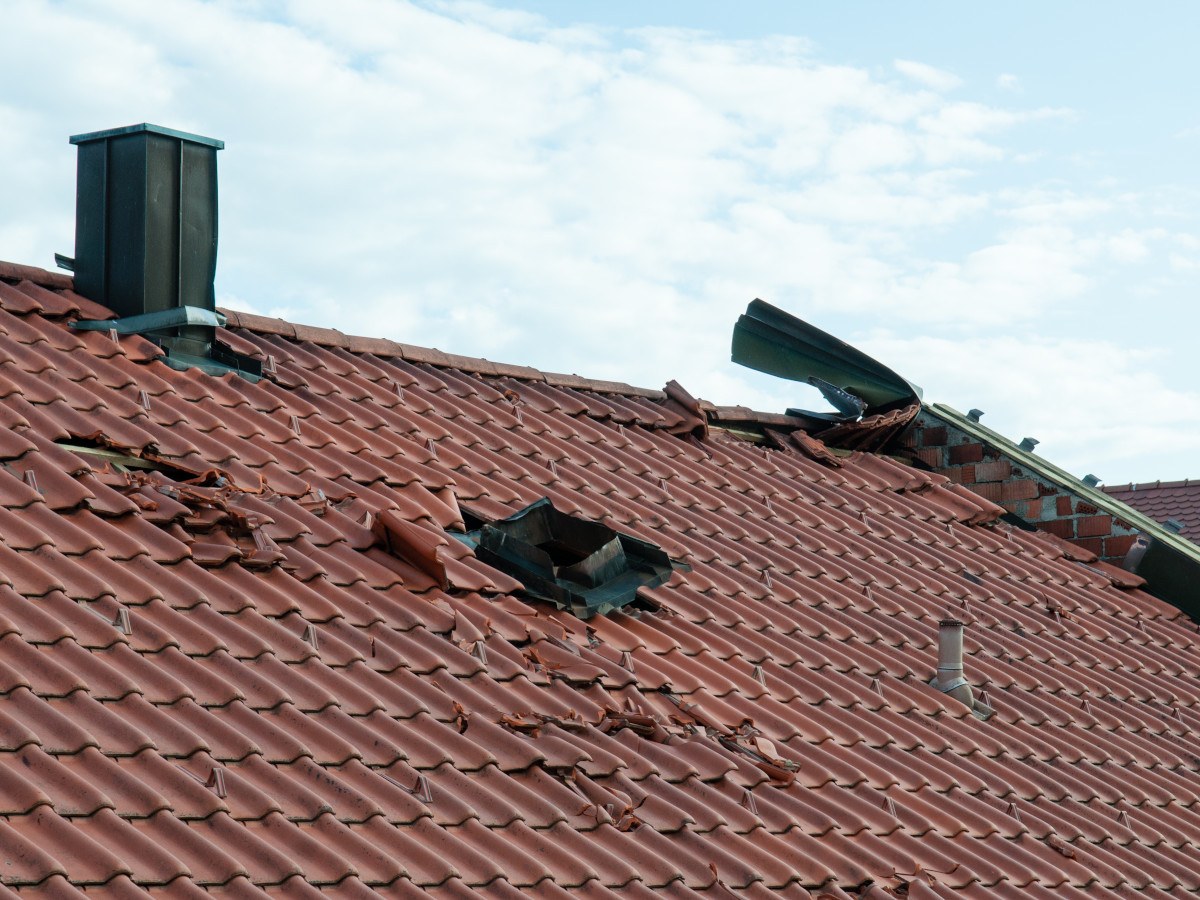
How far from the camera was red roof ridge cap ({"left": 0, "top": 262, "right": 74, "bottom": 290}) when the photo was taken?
8.16 m

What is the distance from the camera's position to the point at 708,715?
22.4ft

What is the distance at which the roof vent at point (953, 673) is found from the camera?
8.49m

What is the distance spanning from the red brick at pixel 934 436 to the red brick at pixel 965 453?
0.38 ft

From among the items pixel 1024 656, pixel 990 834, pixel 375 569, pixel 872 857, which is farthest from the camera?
pixel 1024 656

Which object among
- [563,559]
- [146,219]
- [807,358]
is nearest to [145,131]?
[146,219]

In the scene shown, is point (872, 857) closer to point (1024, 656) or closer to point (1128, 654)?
point (1024, 656)

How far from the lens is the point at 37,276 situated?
830 cm

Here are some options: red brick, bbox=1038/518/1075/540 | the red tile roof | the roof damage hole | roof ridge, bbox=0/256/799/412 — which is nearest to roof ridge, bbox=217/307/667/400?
roof ridge, bbox=0/256/799/412

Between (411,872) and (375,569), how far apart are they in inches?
84.9

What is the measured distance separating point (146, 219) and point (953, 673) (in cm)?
533

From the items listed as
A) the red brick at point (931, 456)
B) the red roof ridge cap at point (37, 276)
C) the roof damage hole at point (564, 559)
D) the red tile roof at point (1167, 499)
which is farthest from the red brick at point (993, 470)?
the red roof ridge cap at point (37, 276)

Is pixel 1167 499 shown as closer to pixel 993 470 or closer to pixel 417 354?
pixel 993 470

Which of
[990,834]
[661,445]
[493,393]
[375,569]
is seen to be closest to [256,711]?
[375,569]

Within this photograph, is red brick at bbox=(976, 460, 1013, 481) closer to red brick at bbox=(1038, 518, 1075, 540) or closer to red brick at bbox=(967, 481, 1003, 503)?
red brick at bbox=(967, 481, 1003, 503)
